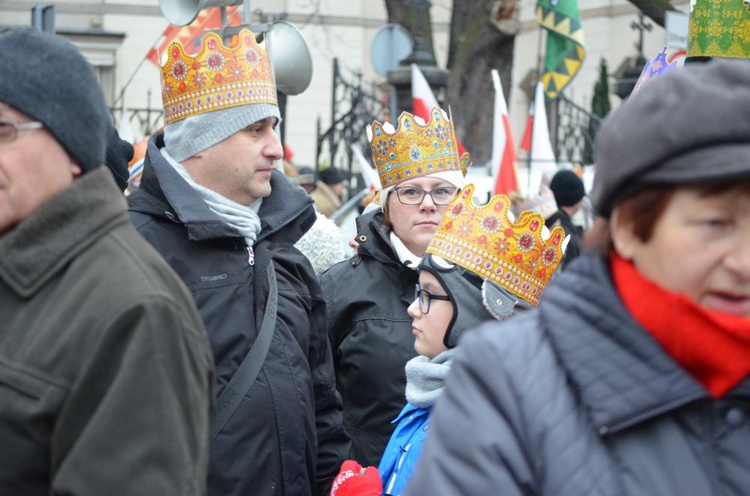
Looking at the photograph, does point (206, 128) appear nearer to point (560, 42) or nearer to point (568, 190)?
point (568, 190)

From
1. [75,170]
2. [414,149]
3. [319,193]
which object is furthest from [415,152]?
[319,193]

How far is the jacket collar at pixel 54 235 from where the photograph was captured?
238 centimetres

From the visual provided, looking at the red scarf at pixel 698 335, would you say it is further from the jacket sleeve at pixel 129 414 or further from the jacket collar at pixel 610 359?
the jacket sleeve at pixel 129 414

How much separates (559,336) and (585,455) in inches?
7.9

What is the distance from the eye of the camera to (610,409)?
191 centimetres

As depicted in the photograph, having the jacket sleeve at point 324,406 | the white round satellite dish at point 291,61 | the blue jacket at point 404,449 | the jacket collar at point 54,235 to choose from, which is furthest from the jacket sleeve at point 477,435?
the white round satellite dish at point 291,61

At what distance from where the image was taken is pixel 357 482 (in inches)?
138

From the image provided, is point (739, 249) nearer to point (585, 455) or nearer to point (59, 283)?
point (585, 455)

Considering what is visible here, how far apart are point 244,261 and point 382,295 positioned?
96 cm

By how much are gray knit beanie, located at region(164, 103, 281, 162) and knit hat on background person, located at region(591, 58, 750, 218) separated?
2.37m

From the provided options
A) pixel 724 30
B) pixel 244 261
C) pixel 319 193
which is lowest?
pixel 319 193

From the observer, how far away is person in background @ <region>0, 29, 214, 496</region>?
2.28 m

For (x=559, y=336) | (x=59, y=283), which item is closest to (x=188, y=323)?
(x=59, y=283)

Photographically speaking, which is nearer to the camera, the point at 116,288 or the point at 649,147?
the point at 649,147
